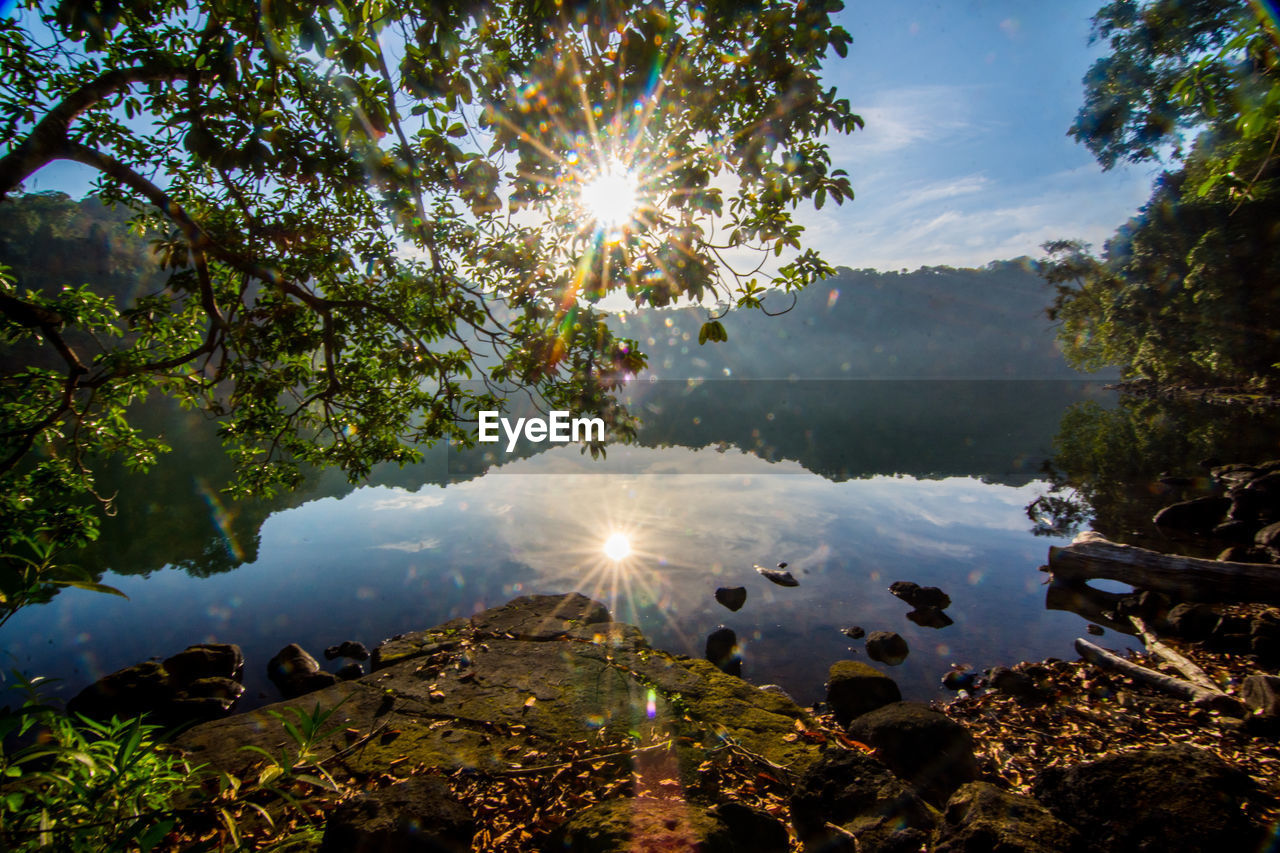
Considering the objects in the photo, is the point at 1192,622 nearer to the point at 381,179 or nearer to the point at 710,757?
the point at 710,757

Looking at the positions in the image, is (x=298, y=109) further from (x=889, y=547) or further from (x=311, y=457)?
(x=889, y=547)

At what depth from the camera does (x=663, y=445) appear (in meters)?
32.9

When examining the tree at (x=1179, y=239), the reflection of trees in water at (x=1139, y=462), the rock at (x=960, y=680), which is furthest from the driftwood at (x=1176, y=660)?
the tree at (x=1179, y=239)

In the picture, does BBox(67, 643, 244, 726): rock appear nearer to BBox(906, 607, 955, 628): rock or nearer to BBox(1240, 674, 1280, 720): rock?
BBox(906, 607, 955, 628): rock

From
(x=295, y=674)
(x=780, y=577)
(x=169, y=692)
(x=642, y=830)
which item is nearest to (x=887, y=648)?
(x=780, y=577)

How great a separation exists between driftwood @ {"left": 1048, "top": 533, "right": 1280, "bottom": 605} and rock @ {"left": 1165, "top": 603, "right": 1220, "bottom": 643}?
946 millimetres

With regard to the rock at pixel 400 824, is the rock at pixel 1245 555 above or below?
below

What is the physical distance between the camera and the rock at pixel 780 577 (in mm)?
10631

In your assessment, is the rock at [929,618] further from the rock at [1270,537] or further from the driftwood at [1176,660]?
the rock at [1270,537]

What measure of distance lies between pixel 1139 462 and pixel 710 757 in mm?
25766

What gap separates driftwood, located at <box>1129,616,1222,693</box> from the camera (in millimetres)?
5879

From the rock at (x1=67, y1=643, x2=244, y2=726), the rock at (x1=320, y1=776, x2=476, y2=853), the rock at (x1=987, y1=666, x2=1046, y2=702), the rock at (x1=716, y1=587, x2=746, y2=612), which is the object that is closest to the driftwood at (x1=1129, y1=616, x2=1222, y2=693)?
the rock at (x1=987, y1=666, x2=1046, y2=702)

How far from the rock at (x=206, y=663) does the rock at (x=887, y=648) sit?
10.3 m

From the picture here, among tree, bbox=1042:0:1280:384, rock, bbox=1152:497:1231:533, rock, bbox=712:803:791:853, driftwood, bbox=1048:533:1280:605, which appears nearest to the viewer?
rock, bbox=712:803:791:853
